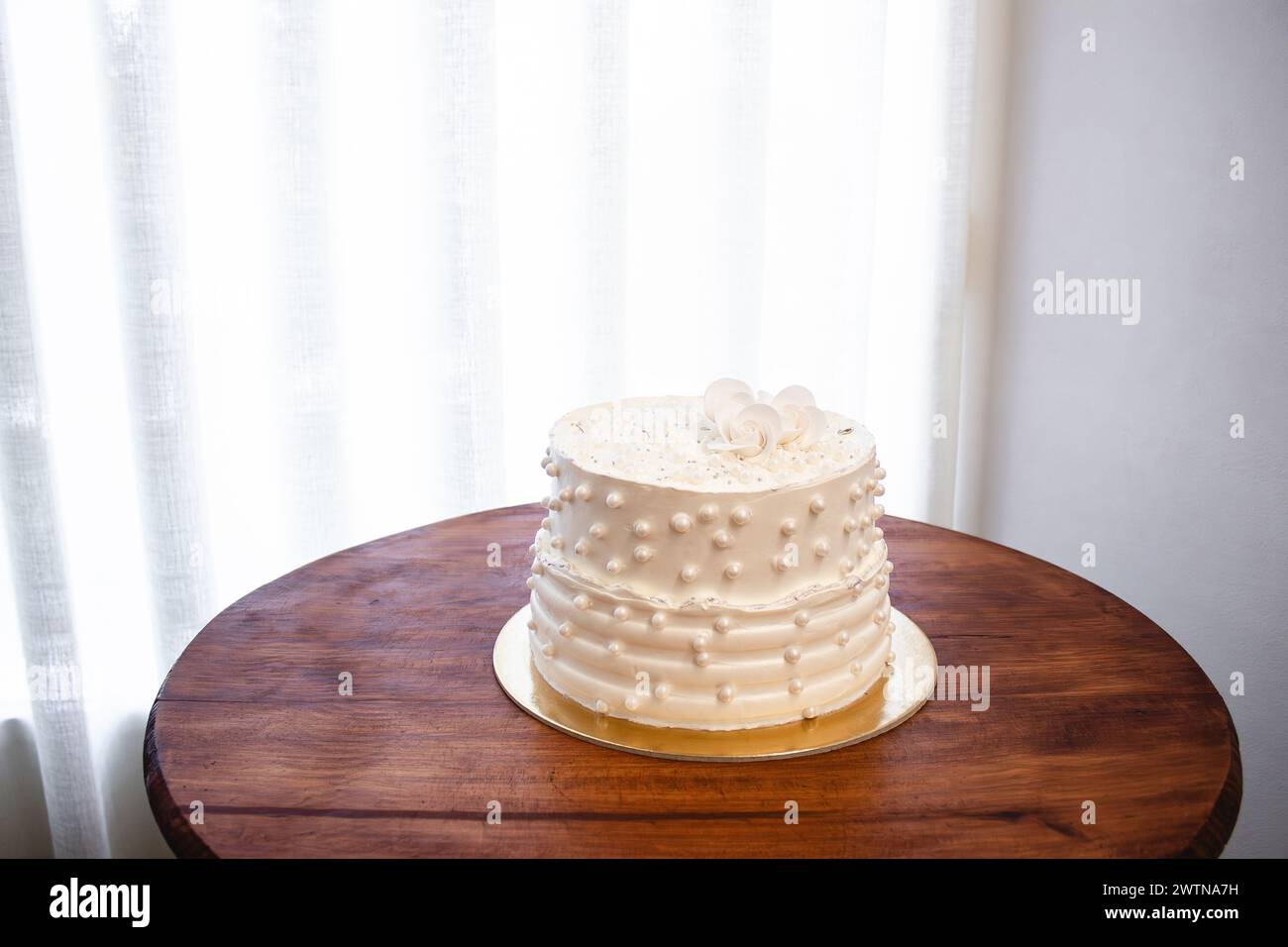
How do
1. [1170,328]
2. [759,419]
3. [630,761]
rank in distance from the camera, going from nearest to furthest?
[630,761], [759,419], [1170,328]

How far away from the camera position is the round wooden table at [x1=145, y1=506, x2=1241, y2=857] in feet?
3.17

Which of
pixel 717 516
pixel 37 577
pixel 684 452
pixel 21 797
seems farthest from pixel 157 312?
pixel 717 516

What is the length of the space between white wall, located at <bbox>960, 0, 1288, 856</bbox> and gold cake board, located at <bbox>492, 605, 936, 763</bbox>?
0.77 meters

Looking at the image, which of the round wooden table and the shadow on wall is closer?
the round wooden table

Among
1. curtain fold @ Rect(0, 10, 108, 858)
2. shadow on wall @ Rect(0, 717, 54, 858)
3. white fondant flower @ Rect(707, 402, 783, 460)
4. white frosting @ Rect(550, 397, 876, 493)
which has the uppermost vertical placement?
white fondant flower @ Rect(707, 402, 783, 460)

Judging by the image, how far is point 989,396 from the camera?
245 centimetres

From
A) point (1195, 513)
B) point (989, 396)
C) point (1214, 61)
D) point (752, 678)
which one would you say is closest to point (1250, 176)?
point (1214, 61)

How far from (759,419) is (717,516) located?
14 centimetres

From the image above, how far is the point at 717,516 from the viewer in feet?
3.62

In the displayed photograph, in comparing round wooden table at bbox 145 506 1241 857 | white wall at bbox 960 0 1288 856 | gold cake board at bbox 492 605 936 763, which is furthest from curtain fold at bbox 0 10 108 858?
white wall at bbox 960 0 1288 856

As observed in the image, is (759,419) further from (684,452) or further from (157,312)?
(157,312)

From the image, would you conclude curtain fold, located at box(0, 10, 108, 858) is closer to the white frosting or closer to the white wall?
the white frosting

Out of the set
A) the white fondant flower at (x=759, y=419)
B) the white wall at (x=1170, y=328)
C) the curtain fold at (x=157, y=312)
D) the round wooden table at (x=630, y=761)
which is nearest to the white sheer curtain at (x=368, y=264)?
the curtain fold at (x=157, y=312)

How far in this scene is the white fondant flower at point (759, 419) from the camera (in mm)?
1187
